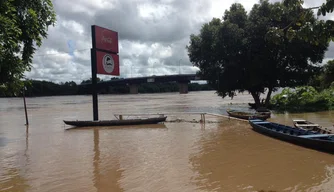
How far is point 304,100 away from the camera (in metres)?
34.4

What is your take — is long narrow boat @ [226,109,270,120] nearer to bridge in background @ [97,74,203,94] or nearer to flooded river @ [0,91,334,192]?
flooded river @ [0,91,334,192]

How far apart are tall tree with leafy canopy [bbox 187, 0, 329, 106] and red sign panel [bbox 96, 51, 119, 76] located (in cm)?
1079

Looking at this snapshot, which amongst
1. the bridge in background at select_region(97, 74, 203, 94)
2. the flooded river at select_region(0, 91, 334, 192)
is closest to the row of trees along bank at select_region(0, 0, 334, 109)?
the flooded river at select_region(0, 91, 334, 192)

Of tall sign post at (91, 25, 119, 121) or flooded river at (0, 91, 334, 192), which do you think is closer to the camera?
flooded river at (0, 91, 334, 192)

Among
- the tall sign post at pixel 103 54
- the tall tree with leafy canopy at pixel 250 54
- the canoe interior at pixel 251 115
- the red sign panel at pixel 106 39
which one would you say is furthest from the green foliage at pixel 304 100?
the red sign panel at pixel 106 39

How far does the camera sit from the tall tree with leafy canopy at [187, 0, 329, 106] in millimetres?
30625

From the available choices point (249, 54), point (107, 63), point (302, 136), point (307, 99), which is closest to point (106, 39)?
point (107, 63)

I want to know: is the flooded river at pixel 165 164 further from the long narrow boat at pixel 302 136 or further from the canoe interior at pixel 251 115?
the canoe interior at pixel 251 115

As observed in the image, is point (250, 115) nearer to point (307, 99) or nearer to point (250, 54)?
point (250, 54)

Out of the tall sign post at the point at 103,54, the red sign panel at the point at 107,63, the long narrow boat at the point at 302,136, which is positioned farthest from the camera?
the red sign panel at the point at 107,63

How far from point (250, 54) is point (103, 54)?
15.3m

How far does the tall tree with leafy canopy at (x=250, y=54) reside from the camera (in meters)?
30.6

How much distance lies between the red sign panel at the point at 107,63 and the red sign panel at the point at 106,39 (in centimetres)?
51

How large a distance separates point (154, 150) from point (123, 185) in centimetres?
518
